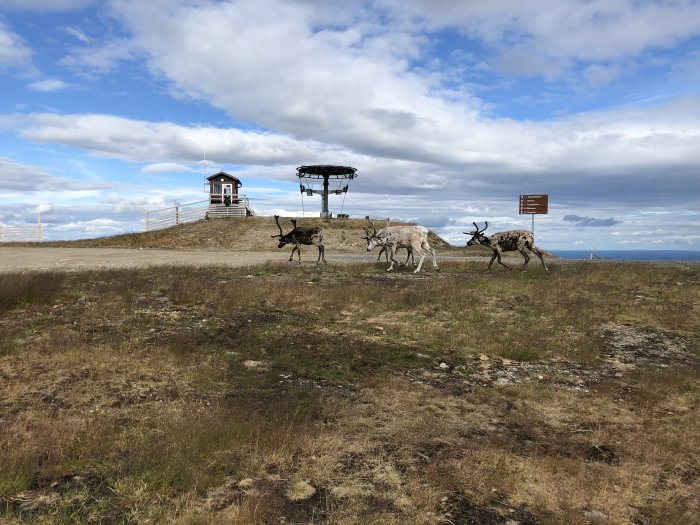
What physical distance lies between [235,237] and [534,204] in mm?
25311

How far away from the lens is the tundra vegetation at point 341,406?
4.79m

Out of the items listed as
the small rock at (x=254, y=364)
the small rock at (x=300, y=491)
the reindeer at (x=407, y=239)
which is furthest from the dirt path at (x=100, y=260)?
the small rock at (x=300, y=491)

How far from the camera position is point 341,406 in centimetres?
722

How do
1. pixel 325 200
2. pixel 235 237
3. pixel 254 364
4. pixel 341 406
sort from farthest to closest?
1. pixel 325 200
2. pixel 235 237
3. pixel 254 364
4. pixel 341 406

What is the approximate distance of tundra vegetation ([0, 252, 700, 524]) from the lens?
4.79 m

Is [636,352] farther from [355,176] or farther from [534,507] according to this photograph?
[355,176]

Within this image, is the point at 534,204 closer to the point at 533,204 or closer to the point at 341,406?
the point at 533,204

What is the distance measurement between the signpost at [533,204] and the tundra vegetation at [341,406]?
69.0ft

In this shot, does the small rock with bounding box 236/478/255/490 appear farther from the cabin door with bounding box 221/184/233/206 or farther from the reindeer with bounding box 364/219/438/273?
Result: the cabin door with bounding box 221/184/233/206

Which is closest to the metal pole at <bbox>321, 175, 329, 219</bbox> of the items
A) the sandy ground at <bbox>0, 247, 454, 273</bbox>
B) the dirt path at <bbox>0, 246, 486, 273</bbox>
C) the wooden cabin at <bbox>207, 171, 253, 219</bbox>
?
the wooden cabin at <bbox>207, 171, 253, 219</bbox>

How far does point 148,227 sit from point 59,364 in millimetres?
42537

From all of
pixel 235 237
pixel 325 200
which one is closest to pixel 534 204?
pixel 325 200

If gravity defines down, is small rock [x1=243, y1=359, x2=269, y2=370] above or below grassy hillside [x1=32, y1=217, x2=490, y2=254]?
below

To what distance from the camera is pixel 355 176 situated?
50625 millimetres
